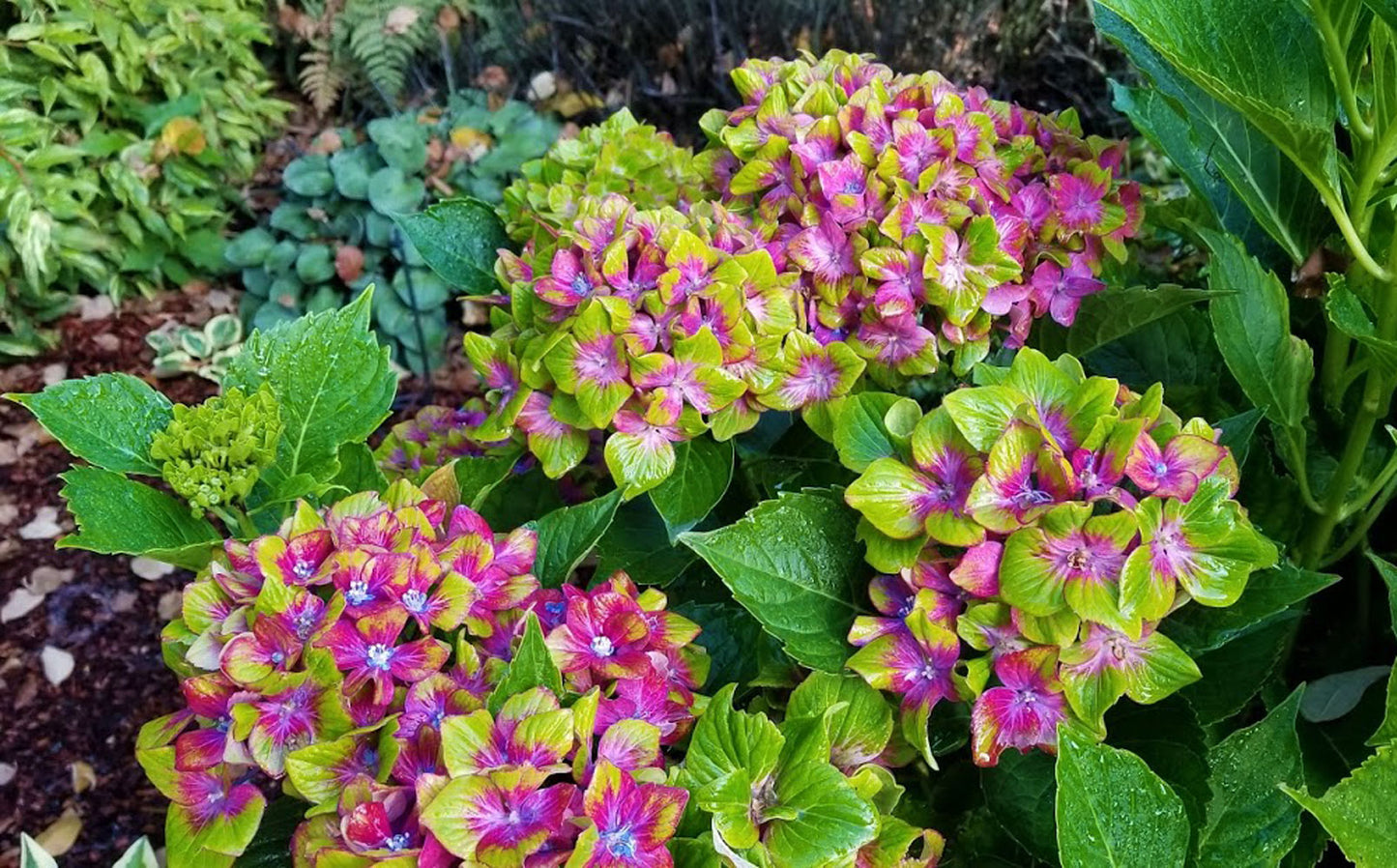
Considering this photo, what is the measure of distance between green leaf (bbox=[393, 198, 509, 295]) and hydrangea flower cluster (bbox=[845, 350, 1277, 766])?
539 mm

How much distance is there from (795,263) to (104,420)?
0.55 m

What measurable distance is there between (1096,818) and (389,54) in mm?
2801

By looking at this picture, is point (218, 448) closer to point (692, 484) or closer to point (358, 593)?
point (358, 593)

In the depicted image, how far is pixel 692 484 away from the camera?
922 millimetres

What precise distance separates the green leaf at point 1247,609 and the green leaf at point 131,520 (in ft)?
2.23

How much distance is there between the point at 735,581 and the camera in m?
0.77

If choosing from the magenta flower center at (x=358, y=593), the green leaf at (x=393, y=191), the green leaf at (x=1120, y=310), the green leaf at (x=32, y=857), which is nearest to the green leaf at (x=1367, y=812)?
the green leaf at (x=1120, y=310)

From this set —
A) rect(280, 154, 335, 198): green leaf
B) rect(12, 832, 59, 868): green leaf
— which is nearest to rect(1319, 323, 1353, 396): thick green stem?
rect(12, 832, 59, 868): green leaf

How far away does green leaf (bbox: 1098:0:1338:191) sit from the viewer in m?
0.75

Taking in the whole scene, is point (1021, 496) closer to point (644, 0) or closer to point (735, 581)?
point (735, 581)

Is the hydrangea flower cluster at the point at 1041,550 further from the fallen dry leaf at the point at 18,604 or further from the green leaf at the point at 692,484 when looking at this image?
the fallen dry leaf at the point at 18,604

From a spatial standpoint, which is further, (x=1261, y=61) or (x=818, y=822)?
(x=1261, y=61)

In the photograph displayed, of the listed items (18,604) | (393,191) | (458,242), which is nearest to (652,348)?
(458,242)

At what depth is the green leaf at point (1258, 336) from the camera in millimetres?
904
